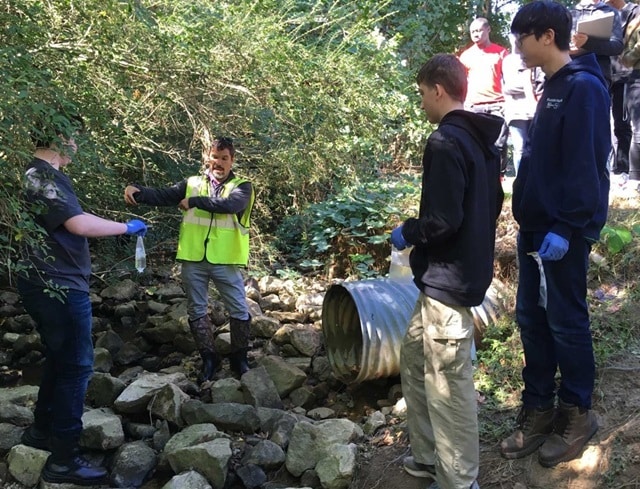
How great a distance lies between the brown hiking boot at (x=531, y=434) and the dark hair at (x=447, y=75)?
4.74 ft

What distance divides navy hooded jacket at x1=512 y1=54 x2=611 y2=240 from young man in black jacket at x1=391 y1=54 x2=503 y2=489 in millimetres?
206

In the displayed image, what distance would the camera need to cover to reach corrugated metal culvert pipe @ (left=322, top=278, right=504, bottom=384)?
3.86 metres

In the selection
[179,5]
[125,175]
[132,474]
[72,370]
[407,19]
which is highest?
[407,19]

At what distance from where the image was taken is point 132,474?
3221mm

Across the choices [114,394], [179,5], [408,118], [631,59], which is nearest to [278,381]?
[114,394]

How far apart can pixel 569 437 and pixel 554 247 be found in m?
0.88

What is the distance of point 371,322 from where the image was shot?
12.7ft

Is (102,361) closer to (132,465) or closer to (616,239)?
(132,465)

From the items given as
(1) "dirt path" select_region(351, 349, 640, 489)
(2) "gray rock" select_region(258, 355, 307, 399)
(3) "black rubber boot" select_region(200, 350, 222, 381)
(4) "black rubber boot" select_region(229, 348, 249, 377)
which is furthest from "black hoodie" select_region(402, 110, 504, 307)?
(3) "black rubber boot" select_region(200, 350, 222, 381)

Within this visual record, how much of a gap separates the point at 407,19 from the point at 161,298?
653 cm

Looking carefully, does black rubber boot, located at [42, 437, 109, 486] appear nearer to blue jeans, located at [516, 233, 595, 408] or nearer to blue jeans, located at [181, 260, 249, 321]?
blue jeans, located at [181, 260, 249, 321]

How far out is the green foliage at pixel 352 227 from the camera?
616 cm

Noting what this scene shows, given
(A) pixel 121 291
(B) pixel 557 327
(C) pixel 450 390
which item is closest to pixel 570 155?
(B) pixel 557 327

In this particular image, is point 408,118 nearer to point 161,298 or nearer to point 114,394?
point 161,298
